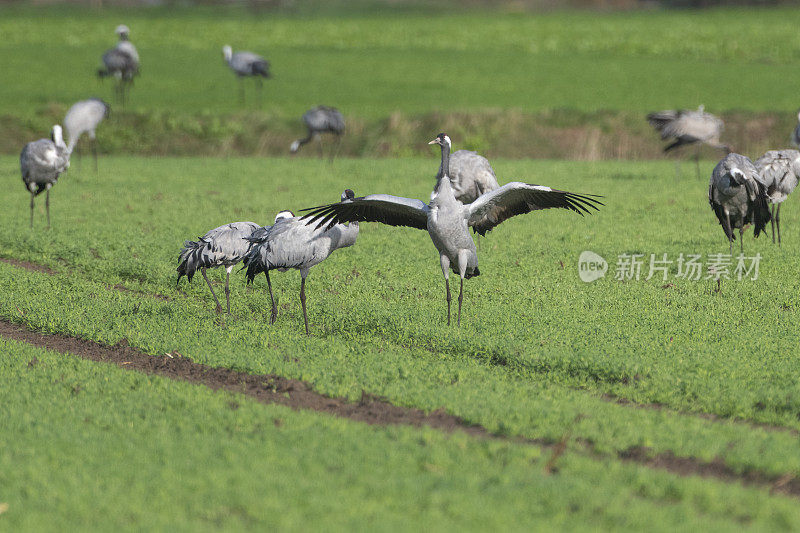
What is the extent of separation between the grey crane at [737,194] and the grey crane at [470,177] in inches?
135

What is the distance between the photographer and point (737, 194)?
12.8 metres

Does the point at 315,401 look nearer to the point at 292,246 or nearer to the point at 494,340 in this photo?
the point at 494,340

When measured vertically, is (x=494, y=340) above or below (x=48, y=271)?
below

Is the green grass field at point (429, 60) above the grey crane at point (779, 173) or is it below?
above

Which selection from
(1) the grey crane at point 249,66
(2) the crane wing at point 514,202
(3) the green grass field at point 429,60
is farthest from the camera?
(3) the green grass field at point 429,60

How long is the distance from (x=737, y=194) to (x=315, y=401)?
759 centimetres

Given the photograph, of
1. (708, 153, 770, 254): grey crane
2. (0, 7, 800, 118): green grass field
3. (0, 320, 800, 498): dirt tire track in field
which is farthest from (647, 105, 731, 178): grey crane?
(0, 320, 800, 498): dirt tire track in field

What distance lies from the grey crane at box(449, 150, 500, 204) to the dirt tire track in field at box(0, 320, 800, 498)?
21.2 ft

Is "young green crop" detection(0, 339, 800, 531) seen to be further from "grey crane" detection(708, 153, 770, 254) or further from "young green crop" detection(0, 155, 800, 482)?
"grey crane" detection(708, 153, 770, 254)

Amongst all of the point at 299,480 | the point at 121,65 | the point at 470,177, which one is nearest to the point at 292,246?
the point at 299,480

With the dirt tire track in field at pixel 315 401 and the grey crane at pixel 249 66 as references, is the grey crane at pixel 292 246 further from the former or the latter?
the grey crane at pixel 249 66

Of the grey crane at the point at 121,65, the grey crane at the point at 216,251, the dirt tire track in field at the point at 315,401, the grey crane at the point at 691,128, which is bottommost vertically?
the dirt tire track in field at the point at 315,401

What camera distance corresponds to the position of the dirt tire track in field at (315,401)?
6598 mm

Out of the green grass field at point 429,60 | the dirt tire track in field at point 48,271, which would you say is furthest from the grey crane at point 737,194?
the green grass field at point 429,60
